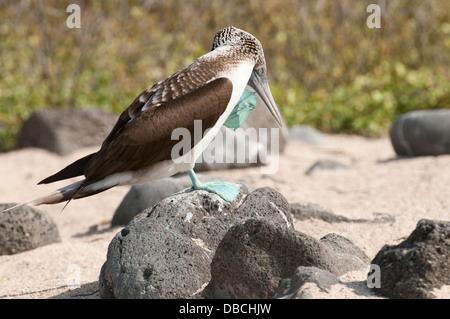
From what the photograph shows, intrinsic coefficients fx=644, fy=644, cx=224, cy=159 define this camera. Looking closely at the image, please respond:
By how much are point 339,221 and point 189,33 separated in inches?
315

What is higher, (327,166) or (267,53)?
(267,53)

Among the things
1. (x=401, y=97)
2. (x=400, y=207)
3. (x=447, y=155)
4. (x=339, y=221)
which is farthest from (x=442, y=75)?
(x=339, y=221)

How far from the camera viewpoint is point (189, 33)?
12.3 meters

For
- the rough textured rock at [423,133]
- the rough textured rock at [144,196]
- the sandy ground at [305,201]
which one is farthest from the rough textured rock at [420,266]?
the rough textured rock at [423,133]

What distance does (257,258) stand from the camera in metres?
3.18

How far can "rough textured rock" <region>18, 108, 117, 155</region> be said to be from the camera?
8.90 meters

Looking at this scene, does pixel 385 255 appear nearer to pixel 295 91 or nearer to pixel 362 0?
pixel 295 91

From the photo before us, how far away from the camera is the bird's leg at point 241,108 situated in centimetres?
359

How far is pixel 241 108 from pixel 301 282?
108 cm

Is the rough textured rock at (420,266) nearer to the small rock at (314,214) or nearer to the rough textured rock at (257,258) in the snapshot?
the rough textured rock at (257,258)

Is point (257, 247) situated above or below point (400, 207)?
above

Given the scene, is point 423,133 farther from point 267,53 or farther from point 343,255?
point 267,53

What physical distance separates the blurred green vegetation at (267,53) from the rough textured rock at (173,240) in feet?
21.2

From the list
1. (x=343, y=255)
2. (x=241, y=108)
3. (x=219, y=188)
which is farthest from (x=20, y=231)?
(x=343, y=255)
